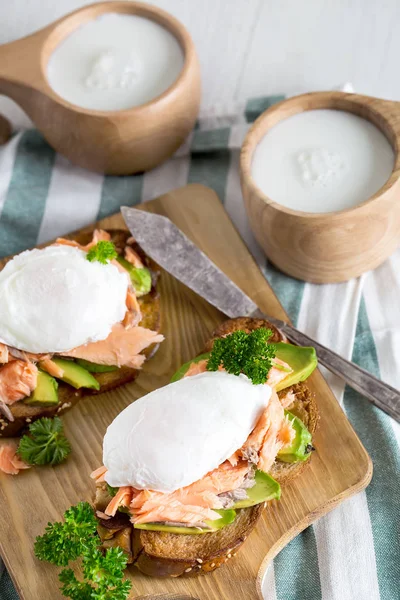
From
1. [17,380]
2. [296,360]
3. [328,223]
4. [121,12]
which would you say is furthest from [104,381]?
[121,12]

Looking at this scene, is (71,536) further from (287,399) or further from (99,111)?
(99,111)

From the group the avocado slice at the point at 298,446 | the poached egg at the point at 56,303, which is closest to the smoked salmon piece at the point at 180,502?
the avocado slice at the point at 298,446

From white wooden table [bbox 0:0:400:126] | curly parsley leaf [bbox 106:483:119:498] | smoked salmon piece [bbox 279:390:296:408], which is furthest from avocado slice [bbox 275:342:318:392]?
white wooden table [bbox 0:0:400:126]

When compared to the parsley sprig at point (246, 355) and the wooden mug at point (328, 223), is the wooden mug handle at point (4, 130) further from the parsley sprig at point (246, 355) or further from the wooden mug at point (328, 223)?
the parsley sprig at point (246, 355)

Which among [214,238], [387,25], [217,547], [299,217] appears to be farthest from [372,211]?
[387,25]

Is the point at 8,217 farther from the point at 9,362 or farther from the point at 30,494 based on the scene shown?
the point at 30,494

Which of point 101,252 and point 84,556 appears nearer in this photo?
point 84,556
